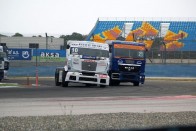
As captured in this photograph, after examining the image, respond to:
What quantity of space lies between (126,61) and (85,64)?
338cm

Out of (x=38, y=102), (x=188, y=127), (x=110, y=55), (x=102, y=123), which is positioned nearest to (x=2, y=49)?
(x=110, y=55)

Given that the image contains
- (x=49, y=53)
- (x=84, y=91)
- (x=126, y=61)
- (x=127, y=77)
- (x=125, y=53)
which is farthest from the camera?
(x=49, y=53)

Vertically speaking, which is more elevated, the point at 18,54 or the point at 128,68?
the point at 128,68

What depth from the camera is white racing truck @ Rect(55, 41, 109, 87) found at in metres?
22.8

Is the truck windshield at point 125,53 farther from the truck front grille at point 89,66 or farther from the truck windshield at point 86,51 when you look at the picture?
the truck front grille at point 89,66

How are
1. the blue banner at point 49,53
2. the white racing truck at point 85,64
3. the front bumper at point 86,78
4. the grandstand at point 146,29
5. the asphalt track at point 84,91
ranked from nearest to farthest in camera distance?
the asphalt track at point 84,91, the front bumper at point 86,78, the white racing truck at point 85,64, the blue banner at point 49,53, the grandstand at point 146,29

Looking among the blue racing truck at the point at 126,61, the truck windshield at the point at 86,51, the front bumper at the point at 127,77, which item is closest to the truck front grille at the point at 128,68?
the blue racing truck at the point at 126,61

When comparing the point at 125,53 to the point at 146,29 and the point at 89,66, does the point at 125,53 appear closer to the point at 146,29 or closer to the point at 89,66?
the point at 89,66

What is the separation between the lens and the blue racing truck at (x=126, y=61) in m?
25.1

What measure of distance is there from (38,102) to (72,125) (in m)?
5.28

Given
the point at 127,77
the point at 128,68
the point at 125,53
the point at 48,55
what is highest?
the point at 125,53

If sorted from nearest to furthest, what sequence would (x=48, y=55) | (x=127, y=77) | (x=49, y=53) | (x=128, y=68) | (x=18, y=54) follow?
(x=128, y=68), (x=127, y=77), (x=18, y=54), (x=48, y=55), (x=49, y=53)

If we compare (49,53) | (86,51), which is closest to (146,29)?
(49,53)

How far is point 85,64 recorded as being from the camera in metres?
22.9
